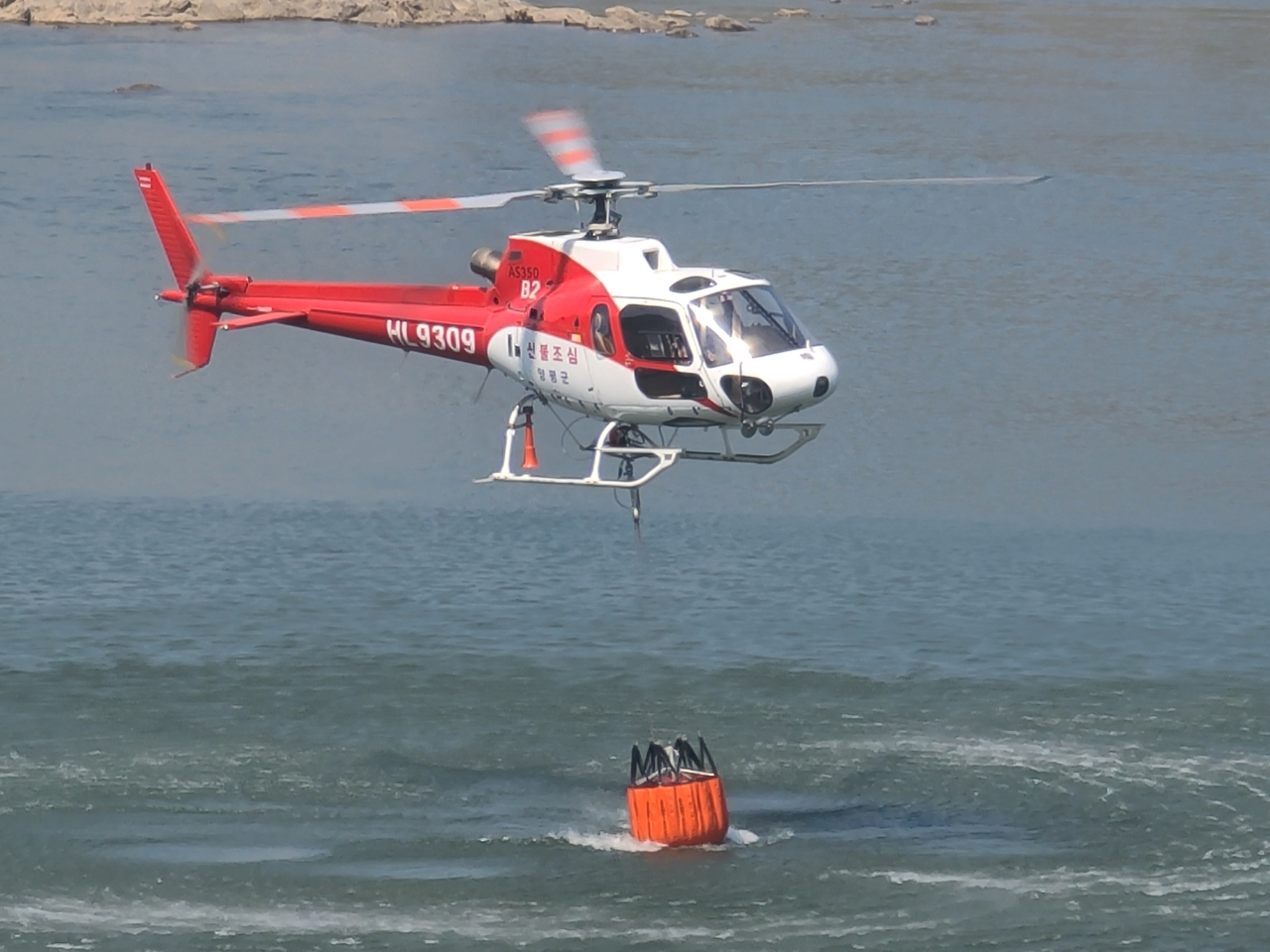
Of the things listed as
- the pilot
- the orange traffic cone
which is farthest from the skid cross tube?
the pilot

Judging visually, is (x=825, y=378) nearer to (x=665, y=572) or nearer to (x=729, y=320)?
(x=729, y=320)

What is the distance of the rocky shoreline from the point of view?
12031 centimetres

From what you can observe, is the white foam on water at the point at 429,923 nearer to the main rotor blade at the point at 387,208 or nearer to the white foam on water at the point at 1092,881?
the white foam on water at the point at 1092,881

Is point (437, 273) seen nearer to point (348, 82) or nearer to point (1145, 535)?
point (1145, 535)

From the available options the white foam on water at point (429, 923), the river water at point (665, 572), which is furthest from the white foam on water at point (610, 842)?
the white foam on water at point (429, 923)

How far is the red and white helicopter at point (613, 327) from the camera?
2706 cm

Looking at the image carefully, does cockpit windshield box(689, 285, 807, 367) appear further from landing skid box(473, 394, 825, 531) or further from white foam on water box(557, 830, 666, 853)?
white foam on water box(557, 830, 666, 853)

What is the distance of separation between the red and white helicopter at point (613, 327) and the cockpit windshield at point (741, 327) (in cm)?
2

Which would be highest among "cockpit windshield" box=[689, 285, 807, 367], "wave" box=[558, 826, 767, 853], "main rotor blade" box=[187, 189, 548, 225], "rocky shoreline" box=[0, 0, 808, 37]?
"rocky shoreline" box=[0, 0, 808, 37]

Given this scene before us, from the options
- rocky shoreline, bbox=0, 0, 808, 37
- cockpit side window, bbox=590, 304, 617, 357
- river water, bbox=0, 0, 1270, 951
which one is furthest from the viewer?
rocky shoreline, bbox=0, 0, 808, 37

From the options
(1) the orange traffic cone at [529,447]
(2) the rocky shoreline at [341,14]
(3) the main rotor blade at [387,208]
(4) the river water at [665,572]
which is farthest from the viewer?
(2) the rocky shoreline at [341,14]

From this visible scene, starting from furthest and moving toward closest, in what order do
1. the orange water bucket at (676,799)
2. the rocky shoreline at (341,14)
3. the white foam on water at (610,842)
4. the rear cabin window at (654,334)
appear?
the rocky shoreline at (341,14) < the white foam on water at (610,842) < the orange water bucket at (676,799) < the rear cabin window at (654,334)

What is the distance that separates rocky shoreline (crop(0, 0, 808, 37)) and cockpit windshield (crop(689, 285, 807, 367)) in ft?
307

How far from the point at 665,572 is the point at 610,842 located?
49.7 ft
